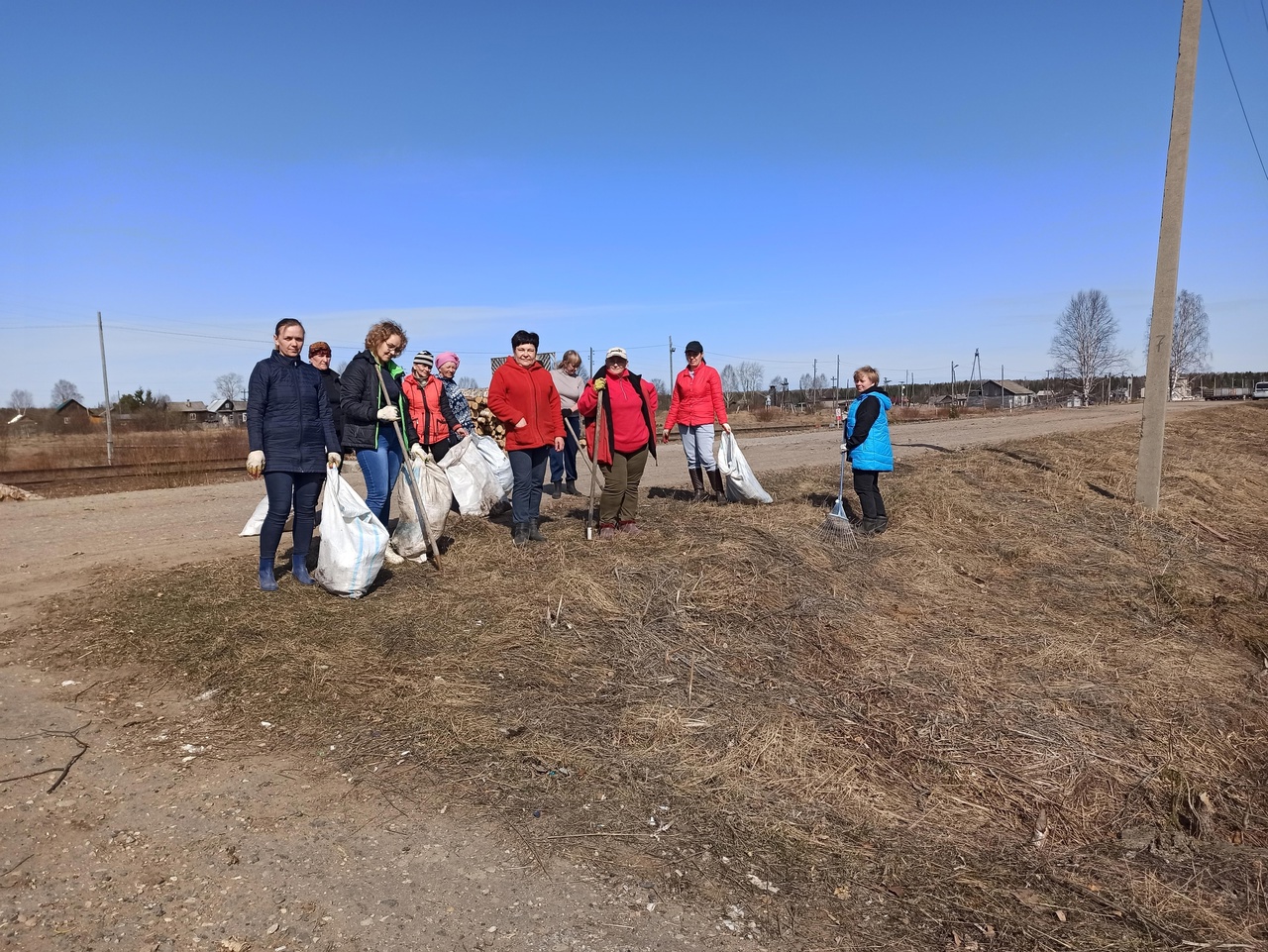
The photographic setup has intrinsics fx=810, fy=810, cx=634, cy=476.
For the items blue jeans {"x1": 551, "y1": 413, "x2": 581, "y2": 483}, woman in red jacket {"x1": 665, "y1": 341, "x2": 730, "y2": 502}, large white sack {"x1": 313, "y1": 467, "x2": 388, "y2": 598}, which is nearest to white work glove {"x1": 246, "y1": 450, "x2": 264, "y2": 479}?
large white sack {"x1": 313, "y1": 467, "x2": 388, "y2": 598}

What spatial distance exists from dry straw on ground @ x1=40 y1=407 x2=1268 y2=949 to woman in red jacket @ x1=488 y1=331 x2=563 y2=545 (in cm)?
50

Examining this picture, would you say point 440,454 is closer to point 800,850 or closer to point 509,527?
point 509,527

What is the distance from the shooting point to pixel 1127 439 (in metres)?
15.6

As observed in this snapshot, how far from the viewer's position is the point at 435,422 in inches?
282

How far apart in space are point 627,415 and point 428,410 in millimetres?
1775

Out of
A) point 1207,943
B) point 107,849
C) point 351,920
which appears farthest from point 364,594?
point 1207,943

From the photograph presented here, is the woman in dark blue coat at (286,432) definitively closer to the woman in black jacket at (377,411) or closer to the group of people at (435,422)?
the group of people at (435,422)

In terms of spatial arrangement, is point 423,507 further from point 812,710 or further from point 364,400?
point 812,710

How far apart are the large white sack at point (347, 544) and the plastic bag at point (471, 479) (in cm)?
160

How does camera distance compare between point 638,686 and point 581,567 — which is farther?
point 581,567

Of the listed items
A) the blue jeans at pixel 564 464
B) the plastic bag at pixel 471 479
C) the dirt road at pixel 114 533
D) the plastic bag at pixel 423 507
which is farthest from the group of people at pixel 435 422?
the blue jeans at pixel 564 464

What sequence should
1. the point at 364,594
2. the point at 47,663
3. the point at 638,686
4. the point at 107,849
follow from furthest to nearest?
the point at 364,594 < the point at 47,663 < the point at 638,686 < the point at 107,849

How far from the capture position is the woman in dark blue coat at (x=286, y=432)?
5223 millimetres

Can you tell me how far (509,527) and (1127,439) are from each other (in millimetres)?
13417
